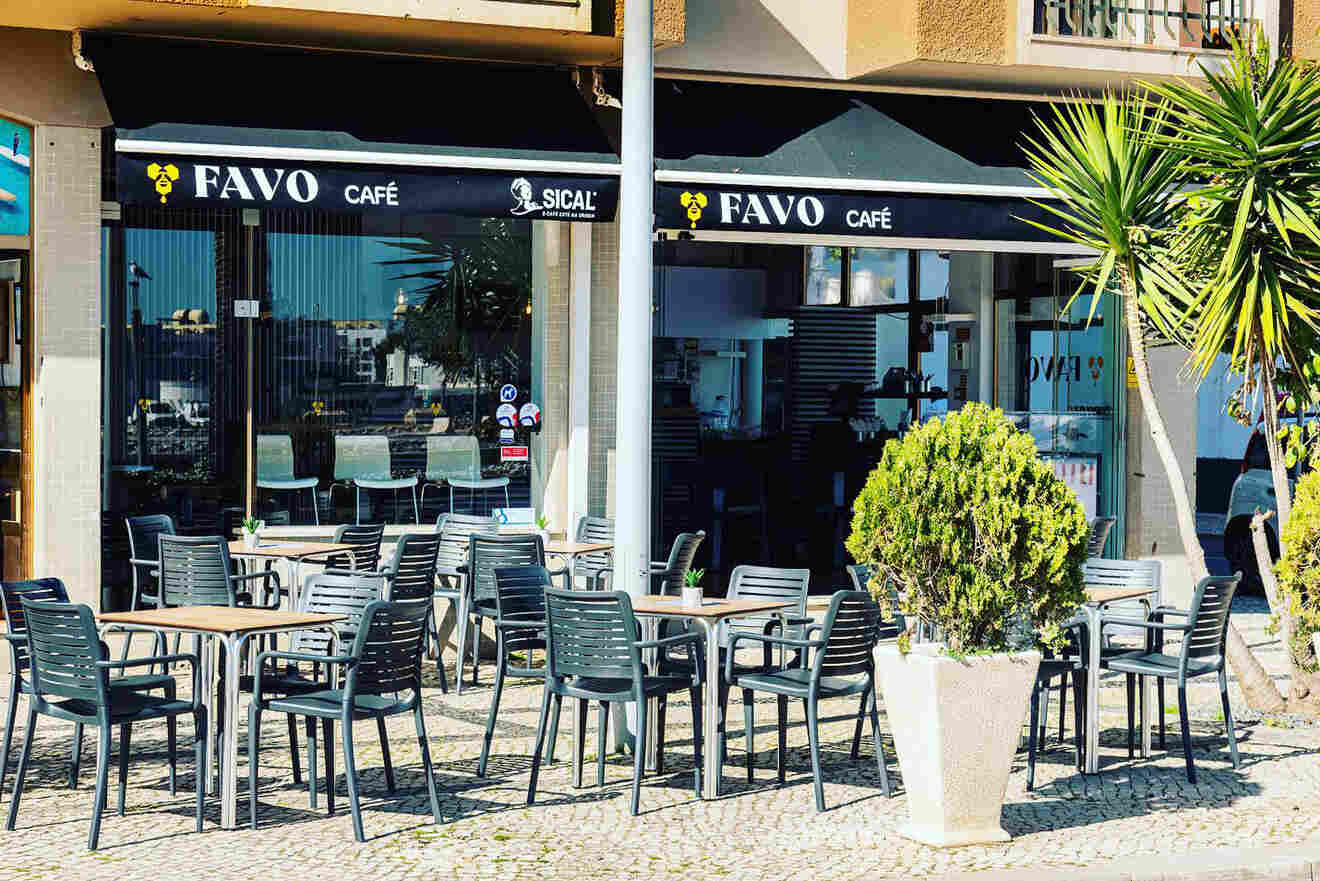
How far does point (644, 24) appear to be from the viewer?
990cm

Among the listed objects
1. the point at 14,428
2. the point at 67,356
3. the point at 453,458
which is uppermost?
the point at 67,356

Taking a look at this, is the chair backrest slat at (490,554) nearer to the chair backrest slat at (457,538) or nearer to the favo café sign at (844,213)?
the chair backrest slat at (457,538)

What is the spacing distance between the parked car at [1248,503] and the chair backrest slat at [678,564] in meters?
7.80

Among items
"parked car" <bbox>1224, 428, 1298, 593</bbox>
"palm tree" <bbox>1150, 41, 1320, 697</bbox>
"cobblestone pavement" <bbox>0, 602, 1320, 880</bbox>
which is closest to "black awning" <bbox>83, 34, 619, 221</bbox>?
"cobblestone pavement" <bbox>0, 602, 1320, 880</bbox>

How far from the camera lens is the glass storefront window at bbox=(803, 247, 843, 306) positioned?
53.3 feet

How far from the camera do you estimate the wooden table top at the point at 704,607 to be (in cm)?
901

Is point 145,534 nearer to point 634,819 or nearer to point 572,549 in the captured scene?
point 572,549

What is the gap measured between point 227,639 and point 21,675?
165cm

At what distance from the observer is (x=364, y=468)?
14.5 metres

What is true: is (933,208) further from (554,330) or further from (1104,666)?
(1104,666)

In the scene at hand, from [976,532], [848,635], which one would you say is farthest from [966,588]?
[848,635]

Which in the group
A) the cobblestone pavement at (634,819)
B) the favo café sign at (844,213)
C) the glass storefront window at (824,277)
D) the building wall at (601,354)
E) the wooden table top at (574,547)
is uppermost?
the favo café sign at (844,213)

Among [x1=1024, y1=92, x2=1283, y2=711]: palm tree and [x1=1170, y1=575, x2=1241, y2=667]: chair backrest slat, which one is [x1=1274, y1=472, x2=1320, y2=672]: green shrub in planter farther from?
[x1=1170, y1=575, x2=1241, y2=667]: chair backrest slat

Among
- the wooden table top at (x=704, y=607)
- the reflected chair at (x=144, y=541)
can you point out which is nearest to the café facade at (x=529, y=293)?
the reflected chair at (x=144, y=541)
